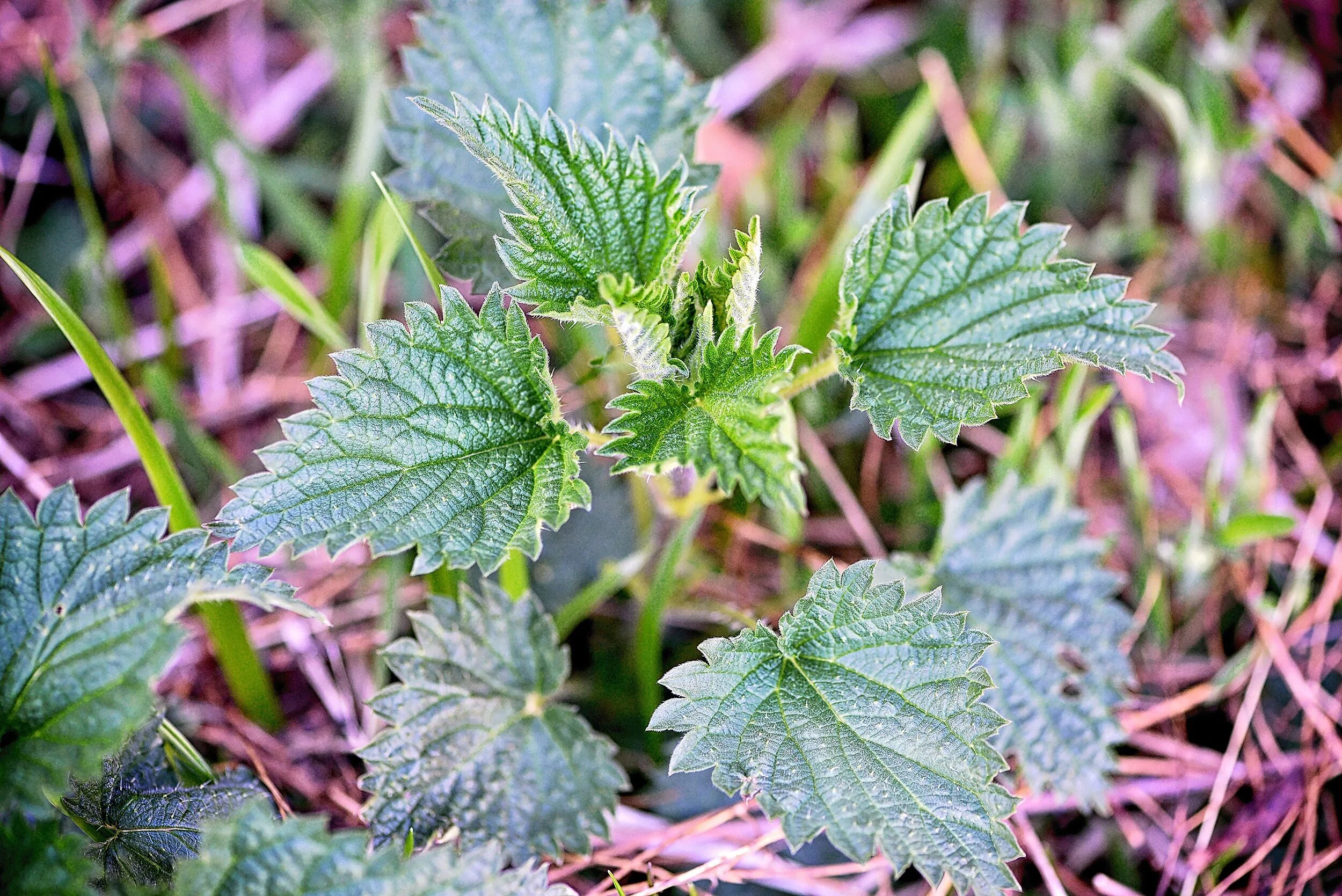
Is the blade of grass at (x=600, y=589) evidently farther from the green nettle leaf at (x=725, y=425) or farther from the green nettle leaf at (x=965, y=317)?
the green nettle leaf at (x=965, y=317)

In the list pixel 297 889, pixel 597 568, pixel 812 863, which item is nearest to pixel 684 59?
pixel 597 568

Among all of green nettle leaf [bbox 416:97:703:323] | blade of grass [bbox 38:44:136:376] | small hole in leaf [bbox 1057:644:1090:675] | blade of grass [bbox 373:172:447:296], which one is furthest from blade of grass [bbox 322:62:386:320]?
small hole in leaf [bbox 1057:644:1090:675]

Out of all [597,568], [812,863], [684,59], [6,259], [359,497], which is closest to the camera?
[359,497]

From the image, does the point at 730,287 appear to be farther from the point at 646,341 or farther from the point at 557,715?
the point at 557,715

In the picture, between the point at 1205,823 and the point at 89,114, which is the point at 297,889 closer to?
the point at 1205,823

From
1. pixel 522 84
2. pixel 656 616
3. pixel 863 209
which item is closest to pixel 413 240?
pixel 522 84
